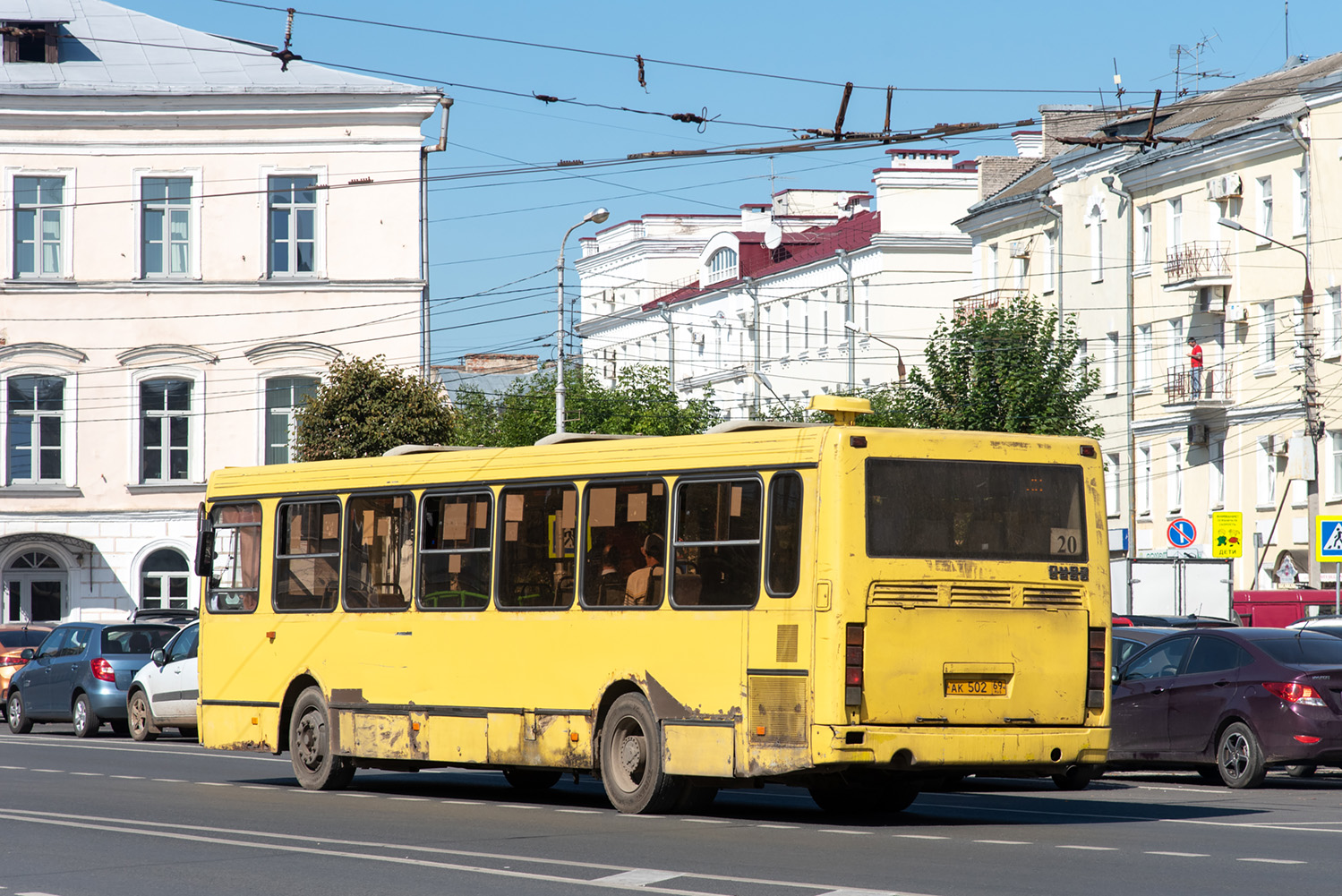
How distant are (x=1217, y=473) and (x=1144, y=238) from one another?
753 centimetres

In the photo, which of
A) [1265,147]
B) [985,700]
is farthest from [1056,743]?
[1265,147]

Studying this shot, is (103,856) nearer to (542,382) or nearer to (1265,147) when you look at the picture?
(1265,147)

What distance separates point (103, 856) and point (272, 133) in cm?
3793

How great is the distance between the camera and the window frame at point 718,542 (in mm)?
14641

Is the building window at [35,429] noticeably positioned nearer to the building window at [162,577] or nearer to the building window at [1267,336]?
the building window at [162,577]

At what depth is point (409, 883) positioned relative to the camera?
443 inches

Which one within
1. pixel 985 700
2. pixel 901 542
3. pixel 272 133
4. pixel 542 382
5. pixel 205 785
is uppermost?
pixel 272 133

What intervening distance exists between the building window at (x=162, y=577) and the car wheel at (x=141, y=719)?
2169 cm

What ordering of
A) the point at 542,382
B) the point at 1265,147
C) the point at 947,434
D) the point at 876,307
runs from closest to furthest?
1. the point at 947,434
2. the point at 1265,147
3. the point at 542,382
4. the point at 876,307

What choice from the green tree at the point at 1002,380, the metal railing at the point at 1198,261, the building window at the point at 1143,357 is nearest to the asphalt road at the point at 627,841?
the green tree at the point at 1002,380

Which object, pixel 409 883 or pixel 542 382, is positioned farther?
pixel 542 382

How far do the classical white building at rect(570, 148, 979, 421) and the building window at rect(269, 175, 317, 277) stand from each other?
50.8 ft

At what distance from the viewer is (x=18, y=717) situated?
100ft

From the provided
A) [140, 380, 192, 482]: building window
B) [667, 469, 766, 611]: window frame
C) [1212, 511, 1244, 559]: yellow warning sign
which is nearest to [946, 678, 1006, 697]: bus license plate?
[667, 469, 766, 611]: window frame
